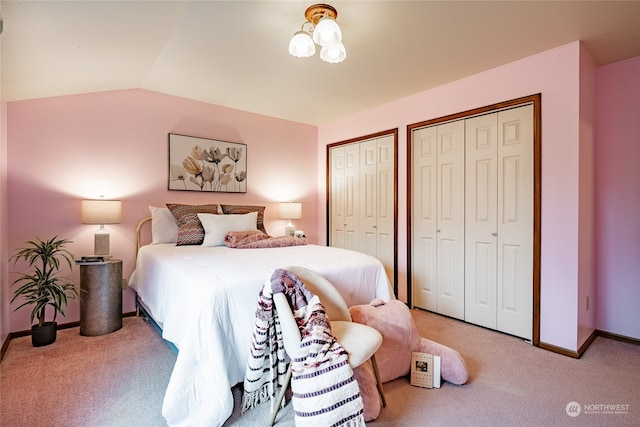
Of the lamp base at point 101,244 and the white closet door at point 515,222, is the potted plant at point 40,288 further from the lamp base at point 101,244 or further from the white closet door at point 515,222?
the white closet door at point 515,222

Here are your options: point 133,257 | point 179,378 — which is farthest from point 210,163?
point 179,378

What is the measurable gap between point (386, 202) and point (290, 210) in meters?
1.28

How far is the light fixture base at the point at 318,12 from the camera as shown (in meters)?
1.90

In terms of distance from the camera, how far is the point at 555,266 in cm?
248

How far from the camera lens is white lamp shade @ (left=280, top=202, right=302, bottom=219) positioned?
4.24 m

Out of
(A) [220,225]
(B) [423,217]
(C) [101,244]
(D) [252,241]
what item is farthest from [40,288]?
(B) [423,217]

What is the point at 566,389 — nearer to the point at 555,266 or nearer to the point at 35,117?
the point at 555,266

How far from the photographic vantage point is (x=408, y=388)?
1928 mm

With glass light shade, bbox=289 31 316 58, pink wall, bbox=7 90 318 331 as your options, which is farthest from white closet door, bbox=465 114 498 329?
pink wall, bbox=7 90 318 331

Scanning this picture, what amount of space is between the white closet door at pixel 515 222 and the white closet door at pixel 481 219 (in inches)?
2.2

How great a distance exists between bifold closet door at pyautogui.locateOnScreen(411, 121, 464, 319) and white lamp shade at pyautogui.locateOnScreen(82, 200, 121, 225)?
306cm

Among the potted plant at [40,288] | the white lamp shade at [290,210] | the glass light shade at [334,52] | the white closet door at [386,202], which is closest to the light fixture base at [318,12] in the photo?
the glass light shade at [334,52]

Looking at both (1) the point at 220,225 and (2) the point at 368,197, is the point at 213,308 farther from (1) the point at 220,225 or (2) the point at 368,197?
(2) the point at 368,197

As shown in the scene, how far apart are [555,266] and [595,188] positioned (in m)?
0.97
